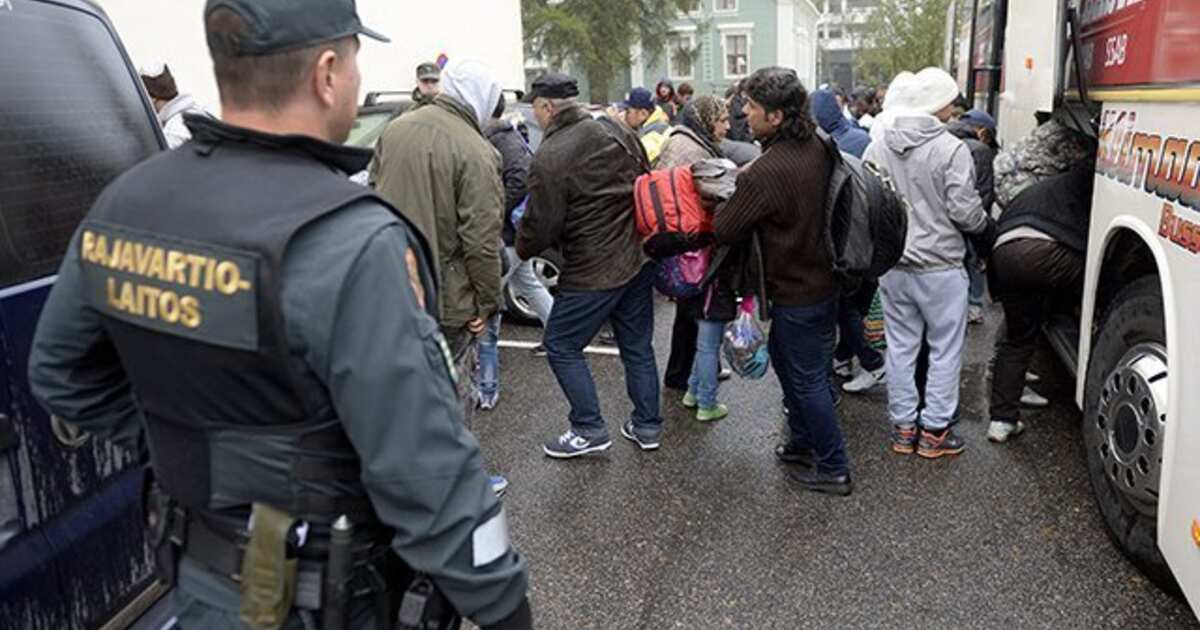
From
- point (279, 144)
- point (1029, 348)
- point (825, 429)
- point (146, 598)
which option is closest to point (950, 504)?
point (825, 429)

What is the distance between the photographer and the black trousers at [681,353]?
529 cm

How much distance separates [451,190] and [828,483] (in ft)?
6.68

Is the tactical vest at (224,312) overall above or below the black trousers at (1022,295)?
above

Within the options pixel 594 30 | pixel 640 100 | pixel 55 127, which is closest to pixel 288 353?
pixel 55 127

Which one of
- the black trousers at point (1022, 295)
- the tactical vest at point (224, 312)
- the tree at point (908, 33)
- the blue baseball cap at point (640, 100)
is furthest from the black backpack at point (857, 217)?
the tree at point (908, 33)

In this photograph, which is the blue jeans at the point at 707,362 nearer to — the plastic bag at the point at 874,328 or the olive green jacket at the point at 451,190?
the plastic bag at the point at 874,328

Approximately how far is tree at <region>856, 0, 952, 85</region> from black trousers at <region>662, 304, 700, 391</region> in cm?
2371

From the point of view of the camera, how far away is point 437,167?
3.55 meters

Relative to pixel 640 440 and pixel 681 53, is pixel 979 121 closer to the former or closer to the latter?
pixel 640 440

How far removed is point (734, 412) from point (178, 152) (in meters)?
3.93

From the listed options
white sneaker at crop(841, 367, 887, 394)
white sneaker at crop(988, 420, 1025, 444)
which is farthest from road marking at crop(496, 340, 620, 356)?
white sneaker at crop(988, 420, 1025, 444)

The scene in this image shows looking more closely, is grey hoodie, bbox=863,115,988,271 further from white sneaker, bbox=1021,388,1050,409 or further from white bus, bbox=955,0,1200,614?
white sneaker, bbox=1021,388,1050,409

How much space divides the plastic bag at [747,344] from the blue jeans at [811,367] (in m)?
0.37

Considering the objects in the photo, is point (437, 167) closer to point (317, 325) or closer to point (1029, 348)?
point (317, 325)
